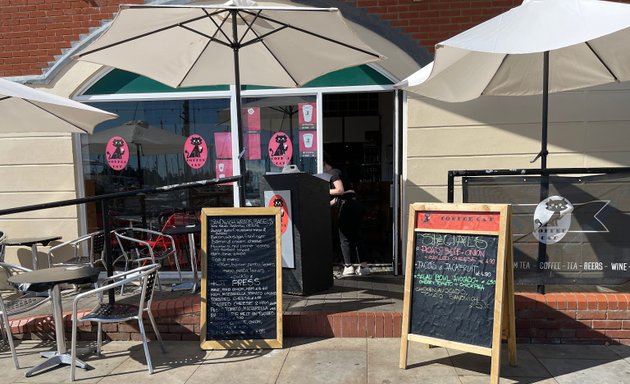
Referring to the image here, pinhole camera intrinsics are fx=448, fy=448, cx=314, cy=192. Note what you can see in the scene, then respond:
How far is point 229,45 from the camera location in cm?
408

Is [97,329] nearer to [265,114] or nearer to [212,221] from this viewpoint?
[212,221]

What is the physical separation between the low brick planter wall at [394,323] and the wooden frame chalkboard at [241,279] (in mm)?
288

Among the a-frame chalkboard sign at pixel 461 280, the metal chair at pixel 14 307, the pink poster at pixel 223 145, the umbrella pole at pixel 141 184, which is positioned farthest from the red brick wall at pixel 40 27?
the a-frame chalkboard sign at pixel 461 280

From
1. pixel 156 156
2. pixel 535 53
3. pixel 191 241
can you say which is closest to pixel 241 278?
pixel 191 241

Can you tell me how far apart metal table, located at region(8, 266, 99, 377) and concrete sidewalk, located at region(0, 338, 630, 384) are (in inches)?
2.7

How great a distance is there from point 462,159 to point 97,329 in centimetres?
442

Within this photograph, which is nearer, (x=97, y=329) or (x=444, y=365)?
(x=444, y=365)

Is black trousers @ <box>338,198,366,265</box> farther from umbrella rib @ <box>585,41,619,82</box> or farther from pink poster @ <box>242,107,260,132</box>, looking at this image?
umbrella rib @ <box>585,41,619,82</box>

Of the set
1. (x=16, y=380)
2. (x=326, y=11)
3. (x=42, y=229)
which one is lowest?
(x=16, y=380)

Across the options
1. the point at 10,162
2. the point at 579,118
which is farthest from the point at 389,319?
the point at 10,162

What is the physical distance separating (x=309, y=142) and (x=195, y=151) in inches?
62.1

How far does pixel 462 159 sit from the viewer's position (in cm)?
553

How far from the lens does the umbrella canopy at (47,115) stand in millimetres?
4539

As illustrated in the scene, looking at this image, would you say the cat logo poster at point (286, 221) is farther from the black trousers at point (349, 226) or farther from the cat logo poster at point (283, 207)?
the black trousers at point (349, 226)
